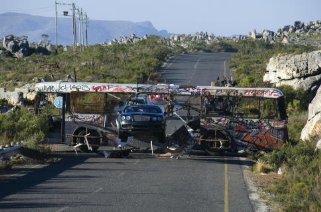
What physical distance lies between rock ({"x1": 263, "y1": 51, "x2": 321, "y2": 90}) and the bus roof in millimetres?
14880

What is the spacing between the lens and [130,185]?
700 inches

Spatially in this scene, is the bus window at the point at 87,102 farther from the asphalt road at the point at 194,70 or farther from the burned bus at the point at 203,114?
the asphalt road at the point at 194,70

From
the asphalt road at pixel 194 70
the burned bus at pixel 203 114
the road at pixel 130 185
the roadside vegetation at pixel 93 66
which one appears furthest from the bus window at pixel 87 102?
the asphalt road at pixel 194 70

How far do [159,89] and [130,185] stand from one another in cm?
867

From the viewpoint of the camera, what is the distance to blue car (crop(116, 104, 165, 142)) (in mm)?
24222

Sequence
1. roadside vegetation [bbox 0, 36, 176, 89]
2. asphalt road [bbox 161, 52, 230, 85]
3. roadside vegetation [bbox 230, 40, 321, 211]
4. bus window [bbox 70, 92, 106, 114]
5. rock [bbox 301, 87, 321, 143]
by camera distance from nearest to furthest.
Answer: roadside vegetation [bbox 230, 40, 321, 211] < rock [bbox 301, 87, 321, 143] < bus window [bbox 70, 92, 106, 114] < roadside vegetation [bbox 0, 36, 176, 89] < asphalt road [bbox 161, 52, 230, 85]

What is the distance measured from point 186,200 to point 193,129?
31.8ft

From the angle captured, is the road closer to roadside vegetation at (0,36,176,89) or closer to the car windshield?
the car windshield

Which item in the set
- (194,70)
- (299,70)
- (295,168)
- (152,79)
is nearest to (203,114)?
(295,168)

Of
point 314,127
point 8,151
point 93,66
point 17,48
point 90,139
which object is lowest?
point 90,139

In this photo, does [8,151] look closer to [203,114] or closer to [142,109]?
[142,109]

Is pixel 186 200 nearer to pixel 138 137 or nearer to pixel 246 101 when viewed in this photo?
pixel 138 137

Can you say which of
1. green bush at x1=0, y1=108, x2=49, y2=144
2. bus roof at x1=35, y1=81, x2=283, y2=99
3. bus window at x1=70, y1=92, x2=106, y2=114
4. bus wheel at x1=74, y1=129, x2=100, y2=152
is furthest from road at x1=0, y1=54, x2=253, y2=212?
bus roof at x1=35, y1=81, x2=283, y2=99

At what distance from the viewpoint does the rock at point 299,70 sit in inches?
1569
